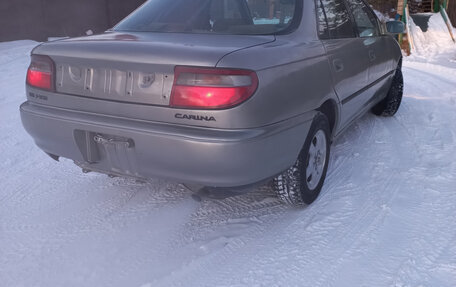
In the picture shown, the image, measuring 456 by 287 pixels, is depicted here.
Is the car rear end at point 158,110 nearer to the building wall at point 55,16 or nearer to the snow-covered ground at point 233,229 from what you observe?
the snow-covered ground at point 233,229

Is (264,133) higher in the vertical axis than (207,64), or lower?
lower

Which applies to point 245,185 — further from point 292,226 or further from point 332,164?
point 332,164

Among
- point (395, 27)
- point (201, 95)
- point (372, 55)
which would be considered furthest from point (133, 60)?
point (395, 27)

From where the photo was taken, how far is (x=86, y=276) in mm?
2316

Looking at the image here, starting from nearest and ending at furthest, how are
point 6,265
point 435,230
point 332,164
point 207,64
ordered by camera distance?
point 207,64 < point 6,265 < point 435,230 < point 332,164

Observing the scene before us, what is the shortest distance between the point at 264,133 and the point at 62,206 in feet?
5.41

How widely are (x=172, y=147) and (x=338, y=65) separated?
1.58m

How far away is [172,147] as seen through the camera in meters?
2.27

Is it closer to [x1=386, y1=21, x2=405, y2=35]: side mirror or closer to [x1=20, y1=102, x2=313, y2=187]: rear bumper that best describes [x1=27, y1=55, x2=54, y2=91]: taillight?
[x1=20, y1=102, x2=313, y2=187]: rear bumper

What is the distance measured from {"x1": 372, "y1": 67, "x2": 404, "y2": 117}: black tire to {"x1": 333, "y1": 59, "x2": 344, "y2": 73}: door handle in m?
2.06

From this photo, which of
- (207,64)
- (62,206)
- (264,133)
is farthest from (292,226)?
(62,206)

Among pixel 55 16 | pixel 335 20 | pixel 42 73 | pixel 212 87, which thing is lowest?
pixel 212 87

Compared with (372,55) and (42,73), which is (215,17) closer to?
(42,73)

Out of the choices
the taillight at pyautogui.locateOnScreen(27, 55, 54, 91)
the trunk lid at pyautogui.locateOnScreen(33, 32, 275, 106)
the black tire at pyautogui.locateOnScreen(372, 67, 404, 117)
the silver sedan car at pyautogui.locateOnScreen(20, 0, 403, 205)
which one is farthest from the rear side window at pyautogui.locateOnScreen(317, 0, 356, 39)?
the taillight at pyautogui.locateOnScreen(27, 55, 54, 91)
